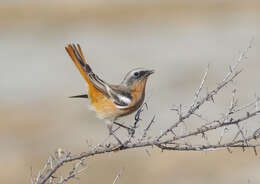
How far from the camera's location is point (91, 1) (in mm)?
28234

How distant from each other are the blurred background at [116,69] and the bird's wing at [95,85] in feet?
3.93

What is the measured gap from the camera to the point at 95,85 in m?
6.17

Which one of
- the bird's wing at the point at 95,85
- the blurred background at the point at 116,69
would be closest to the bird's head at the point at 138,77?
the bird's wing at the point at 95,85

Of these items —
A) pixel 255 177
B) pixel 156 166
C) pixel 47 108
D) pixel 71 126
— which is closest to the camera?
pixel 255 177

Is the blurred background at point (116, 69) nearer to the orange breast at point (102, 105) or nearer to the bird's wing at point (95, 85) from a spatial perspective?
the bird's wing at point (95, 85)

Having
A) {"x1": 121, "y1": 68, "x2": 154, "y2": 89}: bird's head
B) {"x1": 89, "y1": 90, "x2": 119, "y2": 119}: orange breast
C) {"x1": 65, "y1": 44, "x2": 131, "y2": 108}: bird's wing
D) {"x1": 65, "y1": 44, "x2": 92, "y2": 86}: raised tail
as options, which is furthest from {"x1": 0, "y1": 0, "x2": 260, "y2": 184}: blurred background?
{"x1": 65, "y1": 44, "x2": 92, "y2": 86}: raised tail

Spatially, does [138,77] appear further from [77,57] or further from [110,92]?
[77,57]

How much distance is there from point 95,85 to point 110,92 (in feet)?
0.60

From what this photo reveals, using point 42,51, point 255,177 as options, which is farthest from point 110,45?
point 255,177

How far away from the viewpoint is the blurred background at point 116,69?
13.2 m

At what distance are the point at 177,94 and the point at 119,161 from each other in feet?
16.8

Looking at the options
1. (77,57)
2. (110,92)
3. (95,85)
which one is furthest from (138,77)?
(77,57)

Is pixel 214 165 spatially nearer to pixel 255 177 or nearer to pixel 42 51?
pixel 255 177

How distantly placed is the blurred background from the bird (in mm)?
1064
